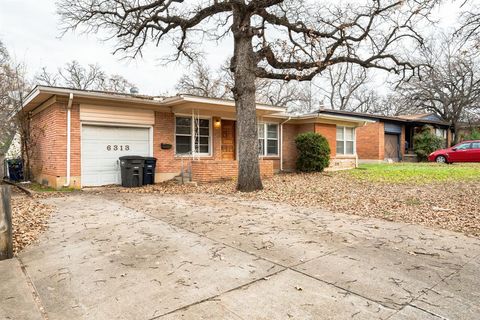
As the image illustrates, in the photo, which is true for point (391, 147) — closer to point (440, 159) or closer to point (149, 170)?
point (440, 159)

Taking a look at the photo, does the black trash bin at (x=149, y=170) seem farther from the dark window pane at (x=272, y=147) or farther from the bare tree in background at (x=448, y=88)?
the bare tree in background at (x=448, y=88)

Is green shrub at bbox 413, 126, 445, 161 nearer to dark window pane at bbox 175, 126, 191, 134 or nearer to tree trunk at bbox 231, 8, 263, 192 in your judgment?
dark window pane at bbox 175, 126, 191, 134

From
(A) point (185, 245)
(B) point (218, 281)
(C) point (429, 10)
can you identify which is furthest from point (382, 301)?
(C) point (429, 10)

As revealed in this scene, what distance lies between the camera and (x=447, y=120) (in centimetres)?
3056

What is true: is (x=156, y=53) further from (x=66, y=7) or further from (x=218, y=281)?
(x=218, y=281)

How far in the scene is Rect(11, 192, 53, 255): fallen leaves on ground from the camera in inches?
182

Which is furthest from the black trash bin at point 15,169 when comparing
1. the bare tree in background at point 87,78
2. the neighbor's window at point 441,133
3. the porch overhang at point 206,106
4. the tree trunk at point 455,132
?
the tree trunk at point 455,132

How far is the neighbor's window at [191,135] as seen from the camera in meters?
13.2

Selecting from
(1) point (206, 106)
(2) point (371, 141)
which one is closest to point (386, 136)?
(2) point (371, 141)

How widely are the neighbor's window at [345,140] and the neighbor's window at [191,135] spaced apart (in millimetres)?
8445

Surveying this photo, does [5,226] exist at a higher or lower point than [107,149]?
lower

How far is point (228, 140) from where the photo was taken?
583 inches

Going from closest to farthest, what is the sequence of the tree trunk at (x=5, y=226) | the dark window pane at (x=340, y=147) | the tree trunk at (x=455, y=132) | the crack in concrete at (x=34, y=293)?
the crack in concrete at (x=34, y=293) → the tree trunk at (x=5, y=226) → the dark window pane at (x=340, y=147) → the tree trunk at (x=455, y=132)

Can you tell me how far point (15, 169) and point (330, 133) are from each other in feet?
52.5
